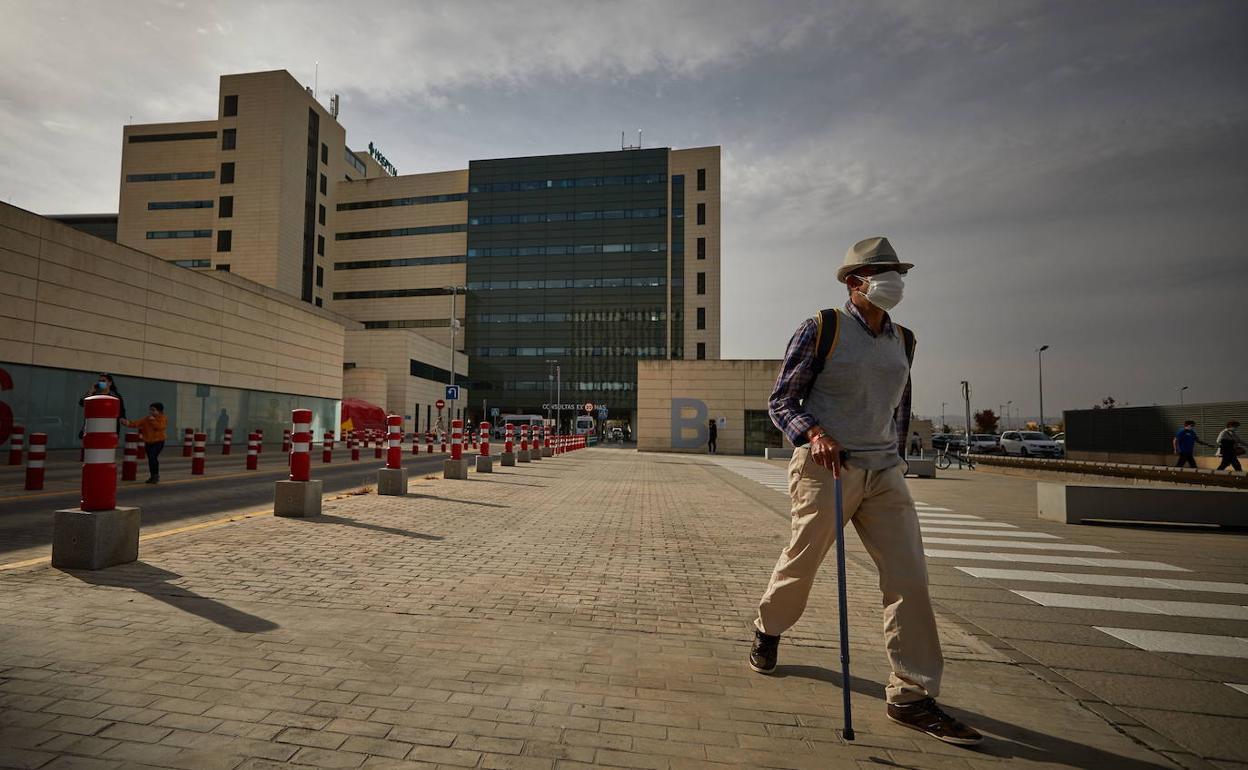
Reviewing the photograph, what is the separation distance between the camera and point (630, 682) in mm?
2959

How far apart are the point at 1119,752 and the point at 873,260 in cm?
223

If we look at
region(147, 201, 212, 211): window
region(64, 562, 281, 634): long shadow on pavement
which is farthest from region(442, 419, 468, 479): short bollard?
region(147, 201, 212, 211): window

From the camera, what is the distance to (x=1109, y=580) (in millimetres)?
5754

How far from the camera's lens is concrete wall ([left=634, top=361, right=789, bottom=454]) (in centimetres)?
3778

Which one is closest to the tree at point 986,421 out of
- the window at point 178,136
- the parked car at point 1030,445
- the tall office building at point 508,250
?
the tall office building at point 508,250

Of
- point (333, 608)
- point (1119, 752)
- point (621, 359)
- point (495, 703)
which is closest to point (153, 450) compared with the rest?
point (333, 608)

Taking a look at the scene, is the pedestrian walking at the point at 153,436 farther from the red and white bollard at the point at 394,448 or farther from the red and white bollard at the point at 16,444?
the red and white bollard at the point at 16,444

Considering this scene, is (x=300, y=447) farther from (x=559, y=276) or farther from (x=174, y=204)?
(x=174, y=204)

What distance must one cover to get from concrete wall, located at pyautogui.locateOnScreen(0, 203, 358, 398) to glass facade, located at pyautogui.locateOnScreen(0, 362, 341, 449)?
0.37 m

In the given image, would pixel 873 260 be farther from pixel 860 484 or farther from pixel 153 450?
pixel 153 450

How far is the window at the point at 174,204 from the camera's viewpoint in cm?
6867

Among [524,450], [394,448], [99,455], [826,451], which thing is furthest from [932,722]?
[524,450]

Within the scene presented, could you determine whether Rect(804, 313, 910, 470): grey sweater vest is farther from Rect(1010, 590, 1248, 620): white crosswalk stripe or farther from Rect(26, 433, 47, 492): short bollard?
Rect(26, 433, 47, 492): short bollard

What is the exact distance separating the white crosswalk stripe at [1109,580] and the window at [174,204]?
81061 mm
